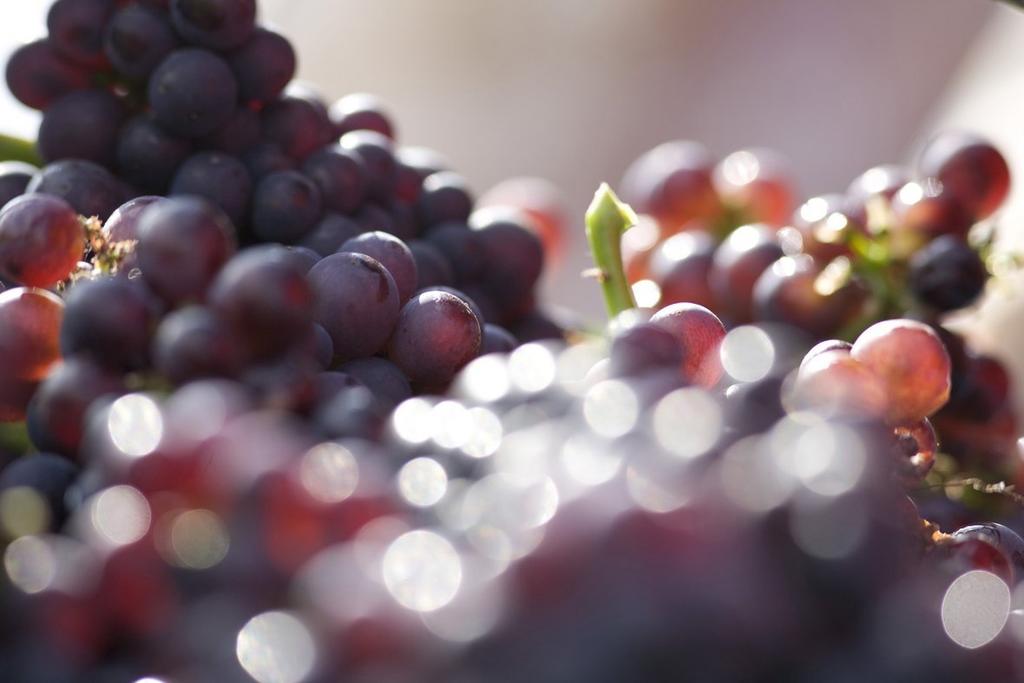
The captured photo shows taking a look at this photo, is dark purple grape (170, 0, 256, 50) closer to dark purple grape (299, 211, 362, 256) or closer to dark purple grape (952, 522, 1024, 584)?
dark purple grape (299, 211, 362, 256)

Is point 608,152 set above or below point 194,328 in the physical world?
above

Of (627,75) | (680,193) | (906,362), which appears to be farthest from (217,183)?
(627,75)

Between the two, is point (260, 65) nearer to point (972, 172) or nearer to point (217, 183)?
point (217, 183)

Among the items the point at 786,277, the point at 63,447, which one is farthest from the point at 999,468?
the point at 63,447

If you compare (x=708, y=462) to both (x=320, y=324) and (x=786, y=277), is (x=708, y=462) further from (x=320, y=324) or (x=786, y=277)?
(x=786, y=277)

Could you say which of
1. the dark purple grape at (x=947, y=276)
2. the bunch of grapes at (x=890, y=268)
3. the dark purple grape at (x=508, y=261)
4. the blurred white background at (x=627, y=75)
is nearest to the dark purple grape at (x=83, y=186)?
the dark purple grape at (x=508, y=261)

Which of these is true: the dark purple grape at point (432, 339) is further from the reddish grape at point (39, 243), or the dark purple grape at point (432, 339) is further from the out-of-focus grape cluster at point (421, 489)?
the reddish grape at point (39, 243)

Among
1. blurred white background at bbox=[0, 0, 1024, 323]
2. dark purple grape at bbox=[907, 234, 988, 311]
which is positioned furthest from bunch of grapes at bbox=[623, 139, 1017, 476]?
blurred white background at bbox=[0, 0, 1024, 323]
